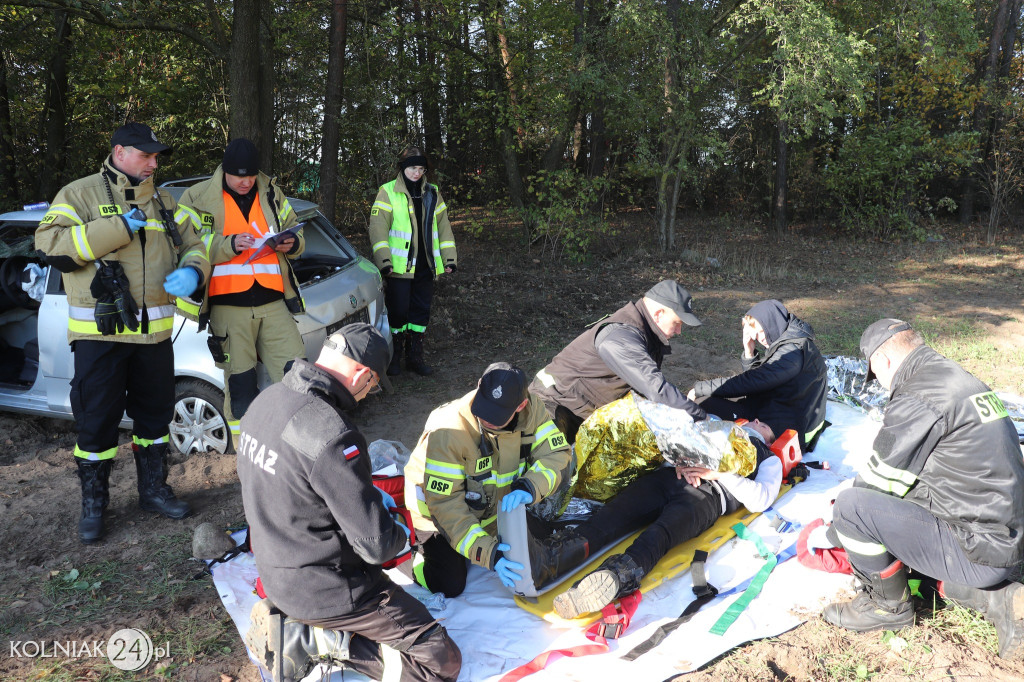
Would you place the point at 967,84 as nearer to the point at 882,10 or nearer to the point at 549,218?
the point at 882,10

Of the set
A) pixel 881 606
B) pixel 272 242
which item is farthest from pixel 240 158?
pixel 881 606

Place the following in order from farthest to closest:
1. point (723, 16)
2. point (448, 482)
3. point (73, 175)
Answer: point (723, 16) → point (73, 175) → point (448, 482)

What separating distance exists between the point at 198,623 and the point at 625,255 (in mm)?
9092

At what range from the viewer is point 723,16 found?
11.3 m

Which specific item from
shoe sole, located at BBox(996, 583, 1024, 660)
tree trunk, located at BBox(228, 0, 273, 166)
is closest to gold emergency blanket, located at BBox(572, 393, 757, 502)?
shoe sole, located at BBox(996, 583, 1024, 660)

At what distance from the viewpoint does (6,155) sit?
990 cm

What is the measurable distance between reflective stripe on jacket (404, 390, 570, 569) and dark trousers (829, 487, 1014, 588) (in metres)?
1.35

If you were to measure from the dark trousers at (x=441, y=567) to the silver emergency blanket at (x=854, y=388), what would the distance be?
325 centimetres

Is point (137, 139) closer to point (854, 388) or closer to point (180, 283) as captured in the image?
point (180, 283)

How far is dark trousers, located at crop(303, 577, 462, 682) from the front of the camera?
2732 mm


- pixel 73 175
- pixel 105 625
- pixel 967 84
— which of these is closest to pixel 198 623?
pixel 105 625

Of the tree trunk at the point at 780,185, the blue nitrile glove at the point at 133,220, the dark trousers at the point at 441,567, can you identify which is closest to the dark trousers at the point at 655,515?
the dark trousers at the point at 441,567

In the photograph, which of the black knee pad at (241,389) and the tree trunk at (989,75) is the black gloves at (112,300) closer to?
the black knee pad at (241,389)

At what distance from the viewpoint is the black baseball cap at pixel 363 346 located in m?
2.59
